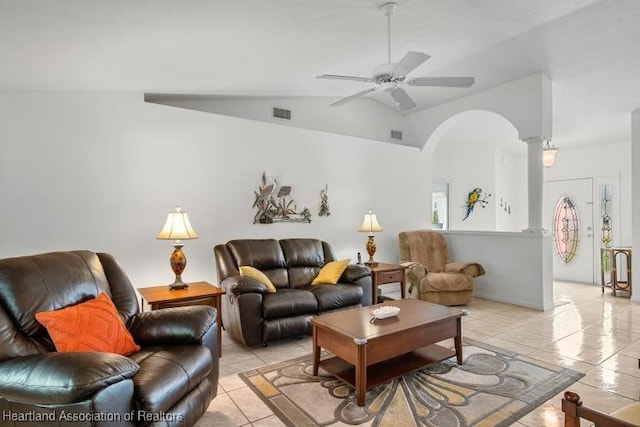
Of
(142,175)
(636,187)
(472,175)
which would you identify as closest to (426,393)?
Answer: (142,175)

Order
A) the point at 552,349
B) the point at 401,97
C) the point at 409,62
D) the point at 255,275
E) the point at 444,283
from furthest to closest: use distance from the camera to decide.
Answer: the point at 444,283, the point at 255,275, the point at 552,349, the point at 401,97, the point at 409,62

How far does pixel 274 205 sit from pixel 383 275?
1689mm

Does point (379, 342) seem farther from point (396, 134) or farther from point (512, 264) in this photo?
point (396, 134)

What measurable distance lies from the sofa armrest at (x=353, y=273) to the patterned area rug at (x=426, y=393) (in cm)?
121

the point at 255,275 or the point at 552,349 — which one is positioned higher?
the point at 255,275

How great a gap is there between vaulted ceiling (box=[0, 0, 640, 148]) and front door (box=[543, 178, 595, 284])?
2351 mm

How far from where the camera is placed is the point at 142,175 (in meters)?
3.83

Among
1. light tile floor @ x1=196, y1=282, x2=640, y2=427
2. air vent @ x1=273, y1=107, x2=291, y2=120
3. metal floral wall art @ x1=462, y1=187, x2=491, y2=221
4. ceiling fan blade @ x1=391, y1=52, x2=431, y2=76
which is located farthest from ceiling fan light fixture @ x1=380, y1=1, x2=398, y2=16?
metal floral wall art @ x1=462, y1=187, x2=491, y2=221

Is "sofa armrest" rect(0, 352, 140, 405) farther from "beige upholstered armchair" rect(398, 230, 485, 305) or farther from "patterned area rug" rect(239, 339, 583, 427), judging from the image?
"beige upholstered armchair" rect(398, 230, 485, 305)

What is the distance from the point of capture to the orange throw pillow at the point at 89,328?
1847 millimetres

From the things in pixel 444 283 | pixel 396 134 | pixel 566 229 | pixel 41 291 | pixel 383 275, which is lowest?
pixel 444 283

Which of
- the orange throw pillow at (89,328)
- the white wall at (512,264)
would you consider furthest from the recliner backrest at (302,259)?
the white wall at (512,264)

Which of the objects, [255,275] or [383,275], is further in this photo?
[383,275]

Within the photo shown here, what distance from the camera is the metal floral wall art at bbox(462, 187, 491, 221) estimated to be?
740 centimetres
